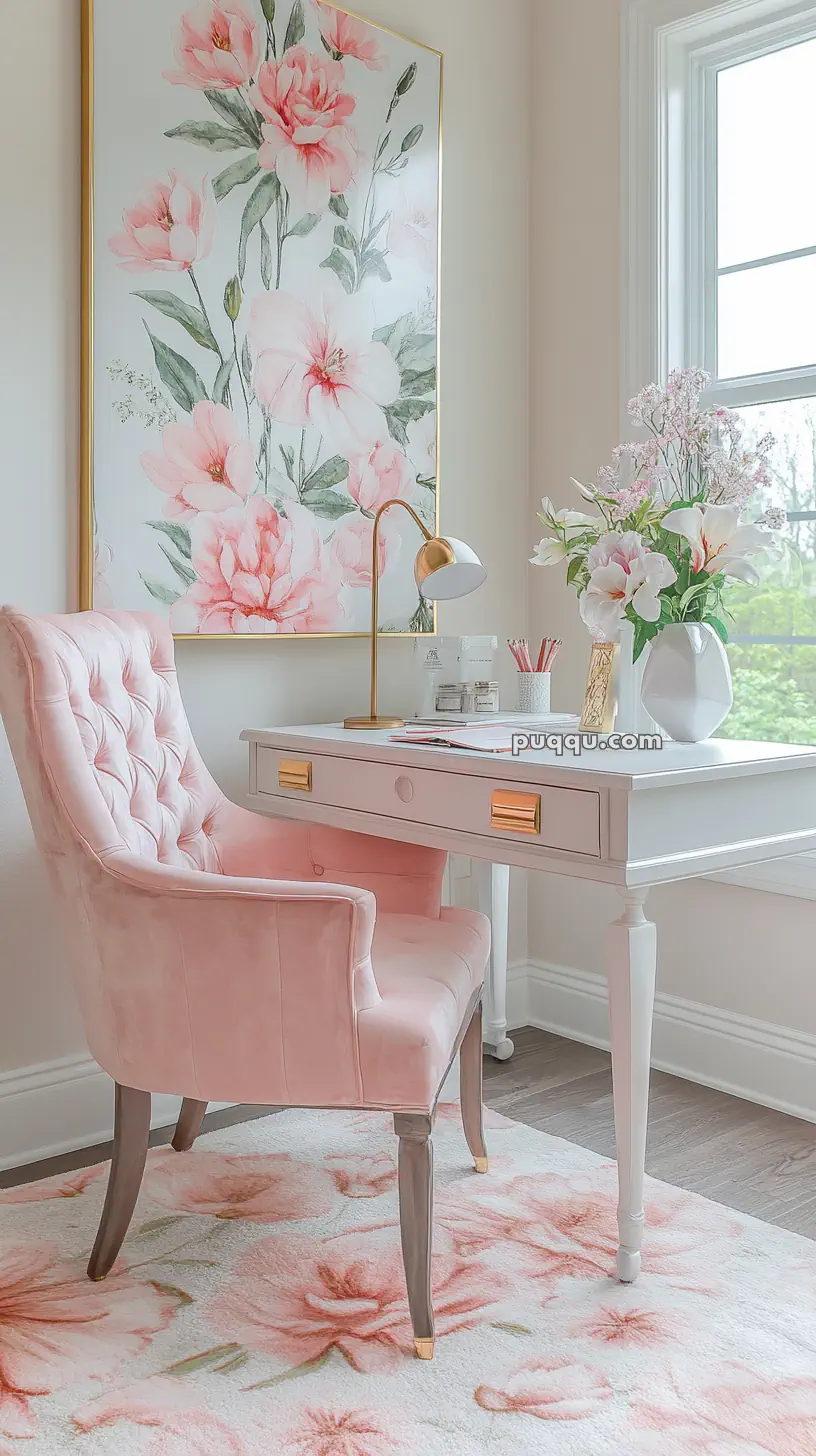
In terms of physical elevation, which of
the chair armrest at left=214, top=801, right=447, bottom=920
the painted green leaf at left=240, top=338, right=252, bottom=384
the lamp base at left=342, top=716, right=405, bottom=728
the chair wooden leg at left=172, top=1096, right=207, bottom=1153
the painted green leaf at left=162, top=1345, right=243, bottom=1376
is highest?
the painted green leaf at left=240, top=338, right=252, bottom=384

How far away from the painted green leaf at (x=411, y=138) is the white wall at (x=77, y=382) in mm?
119

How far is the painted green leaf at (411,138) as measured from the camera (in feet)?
8.74

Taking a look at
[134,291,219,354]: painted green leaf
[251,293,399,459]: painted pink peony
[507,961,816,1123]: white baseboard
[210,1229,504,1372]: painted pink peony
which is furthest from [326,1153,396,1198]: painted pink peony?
[134,291,219,354]: painted green leaf

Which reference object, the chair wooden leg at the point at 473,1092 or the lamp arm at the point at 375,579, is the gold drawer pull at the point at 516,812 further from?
the lamp arm at the point at 375,579

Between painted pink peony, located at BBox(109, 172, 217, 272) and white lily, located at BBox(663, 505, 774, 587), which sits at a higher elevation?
painted pink peony, located at BBox(109, 172, 217, 272)

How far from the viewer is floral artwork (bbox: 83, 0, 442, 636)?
7.27ft

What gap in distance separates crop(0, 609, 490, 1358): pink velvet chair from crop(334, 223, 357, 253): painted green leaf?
3.60ft

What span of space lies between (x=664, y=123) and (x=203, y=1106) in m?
2.36

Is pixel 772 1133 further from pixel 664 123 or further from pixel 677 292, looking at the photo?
pixel 664 123

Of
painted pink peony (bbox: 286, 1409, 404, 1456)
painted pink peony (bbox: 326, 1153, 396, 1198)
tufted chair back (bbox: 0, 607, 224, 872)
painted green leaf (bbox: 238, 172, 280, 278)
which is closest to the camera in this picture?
painted pink peony (bbox: 286, 1409, 404, 1456)

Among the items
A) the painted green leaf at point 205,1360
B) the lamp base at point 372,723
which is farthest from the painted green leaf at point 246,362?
the painted green leaf at point 205,1360

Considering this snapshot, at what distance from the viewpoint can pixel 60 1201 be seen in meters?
2.01

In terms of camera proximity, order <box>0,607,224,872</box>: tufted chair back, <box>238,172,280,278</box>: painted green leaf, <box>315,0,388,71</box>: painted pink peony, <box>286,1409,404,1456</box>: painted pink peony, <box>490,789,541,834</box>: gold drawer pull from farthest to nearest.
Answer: <box>315,0,388,71</box>: painted pink peony, <box>238,172,280,278</box>: painted green leaf, <box>490,789,541,834</box>: gold drawer pull, <box>0,607,224,872</box>: tufted chair back, <box>286,1409,404,1456</box>: painted pink peony

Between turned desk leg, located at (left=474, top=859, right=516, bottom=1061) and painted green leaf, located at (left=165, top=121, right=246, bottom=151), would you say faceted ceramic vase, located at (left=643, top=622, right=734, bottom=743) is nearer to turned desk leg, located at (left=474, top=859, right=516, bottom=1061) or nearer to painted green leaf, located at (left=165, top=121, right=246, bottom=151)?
turned desk leg, located at (left=474, top=859, right=516, bottom=1061)
